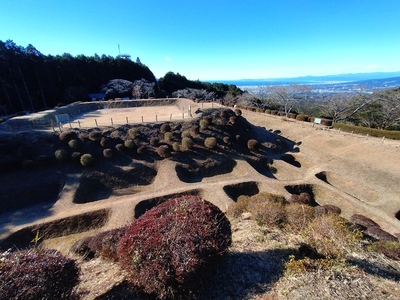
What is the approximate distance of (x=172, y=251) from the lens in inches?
179

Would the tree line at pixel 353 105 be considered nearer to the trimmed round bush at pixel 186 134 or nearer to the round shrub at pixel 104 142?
the trimmed round bush at pixel 186 134

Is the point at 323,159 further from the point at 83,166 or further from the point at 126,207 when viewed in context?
the point at 83,166

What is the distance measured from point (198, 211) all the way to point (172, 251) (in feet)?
4.81

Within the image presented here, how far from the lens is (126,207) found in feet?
46.2

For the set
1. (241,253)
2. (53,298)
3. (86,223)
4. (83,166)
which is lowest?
(86,223)

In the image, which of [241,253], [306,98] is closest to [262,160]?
[241,253]

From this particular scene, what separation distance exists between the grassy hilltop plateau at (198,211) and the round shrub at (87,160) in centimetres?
10

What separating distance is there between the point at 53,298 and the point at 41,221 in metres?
12.1

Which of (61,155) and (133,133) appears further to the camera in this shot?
(133,133)

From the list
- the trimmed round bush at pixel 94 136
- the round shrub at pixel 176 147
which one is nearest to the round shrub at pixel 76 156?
the trimmed round bush at pixel 94 136

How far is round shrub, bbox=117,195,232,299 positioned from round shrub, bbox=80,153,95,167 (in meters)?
15.3

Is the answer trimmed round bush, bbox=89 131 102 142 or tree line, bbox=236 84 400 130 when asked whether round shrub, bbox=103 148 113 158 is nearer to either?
trimmed round bush, bbox=89 131 102 142

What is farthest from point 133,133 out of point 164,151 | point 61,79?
point 61,79

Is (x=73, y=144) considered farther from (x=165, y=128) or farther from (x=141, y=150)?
(x=165, y=128)
